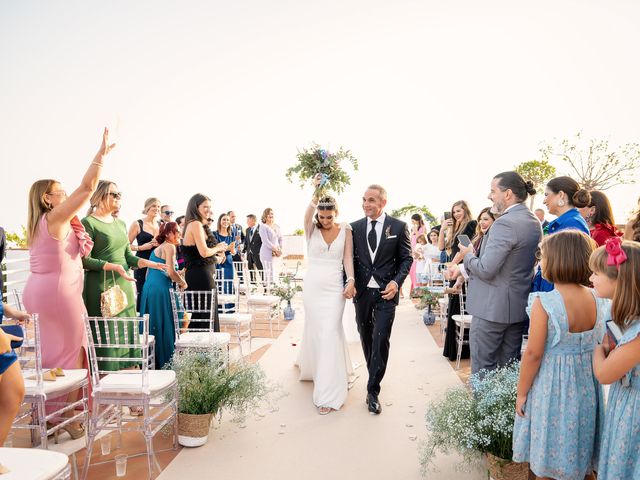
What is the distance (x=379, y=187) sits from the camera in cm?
448

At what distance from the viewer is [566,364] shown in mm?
2238

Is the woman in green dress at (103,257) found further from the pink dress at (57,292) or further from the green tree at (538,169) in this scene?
the green tree at (538,169)

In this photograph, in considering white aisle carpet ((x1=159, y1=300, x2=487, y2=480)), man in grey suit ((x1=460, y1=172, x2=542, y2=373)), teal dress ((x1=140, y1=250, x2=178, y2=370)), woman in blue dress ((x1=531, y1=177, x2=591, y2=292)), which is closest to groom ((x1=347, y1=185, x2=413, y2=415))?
white aisle carpet ((x1=159, y1=300, x2=487, y2=480))

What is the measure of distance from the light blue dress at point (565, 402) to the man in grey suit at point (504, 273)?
115cm

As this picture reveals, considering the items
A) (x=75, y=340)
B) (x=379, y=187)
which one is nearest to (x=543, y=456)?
(x=379, y=187)

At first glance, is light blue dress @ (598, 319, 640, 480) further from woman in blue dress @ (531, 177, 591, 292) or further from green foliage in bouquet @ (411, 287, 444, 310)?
green foliage in bouquet @ (411, 287, 444, 310)

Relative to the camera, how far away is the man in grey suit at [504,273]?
3400 millimetres

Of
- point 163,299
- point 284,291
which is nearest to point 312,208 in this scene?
point 163,299

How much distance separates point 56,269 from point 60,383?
2.93ft

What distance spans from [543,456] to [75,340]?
3.36 m

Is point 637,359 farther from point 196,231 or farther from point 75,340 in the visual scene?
point 196,231

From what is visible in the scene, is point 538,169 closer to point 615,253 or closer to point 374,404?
point 374,404

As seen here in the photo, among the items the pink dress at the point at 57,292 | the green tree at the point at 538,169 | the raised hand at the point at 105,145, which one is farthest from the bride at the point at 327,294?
the green tree at the point at 538,169

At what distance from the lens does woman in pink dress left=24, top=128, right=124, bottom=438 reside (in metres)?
3.46
